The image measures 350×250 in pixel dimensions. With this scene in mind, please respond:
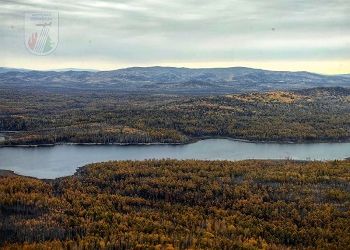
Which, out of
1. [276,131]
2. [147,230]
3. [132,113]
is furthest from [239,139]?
[147,230]

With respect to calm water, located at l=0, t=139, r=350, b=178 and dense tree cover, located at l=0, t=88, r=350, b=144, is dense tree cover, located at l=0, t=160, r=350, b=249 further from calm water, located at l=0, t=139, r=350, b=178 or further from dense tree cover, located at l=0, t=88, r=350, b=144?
dense tree cover, located at l=0, t=88, r=350, b=144

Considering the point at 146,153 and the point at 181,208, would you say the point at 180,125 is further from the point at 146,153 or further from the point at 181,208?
the point at 181,208

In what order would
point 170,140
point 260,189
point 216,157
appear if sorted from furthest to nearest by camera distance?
point 170,140 < point 216,157 < point 260,189

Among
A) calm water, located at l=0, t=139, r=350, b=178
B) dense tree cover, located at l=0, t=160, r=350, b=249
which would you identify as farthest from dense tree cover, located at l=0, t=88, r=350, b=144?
dense tree cover, located at l=0, t=160, r=350, b=249

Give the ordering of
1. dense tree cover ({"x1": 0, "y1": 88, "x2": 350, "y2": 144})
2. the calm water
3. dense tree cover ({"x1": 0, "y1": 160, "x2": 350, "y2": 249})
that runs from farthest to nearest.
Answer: dense tree cover ({"x1": 0, "y1": 88, "x2": 350, "y2": 144}) < the calm water < dense tree cover ({"x1": 0, "y1": 160, "x2": 350, "y2": 249})

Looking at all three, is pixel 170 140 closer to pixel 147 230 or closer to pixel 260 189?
pixel 260 189

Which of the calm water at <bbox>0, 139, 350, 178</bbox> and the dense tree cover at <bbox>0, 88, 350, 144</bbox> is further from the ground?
the dense tree cover at <bbox>0, 88, 350, 144</bbox>

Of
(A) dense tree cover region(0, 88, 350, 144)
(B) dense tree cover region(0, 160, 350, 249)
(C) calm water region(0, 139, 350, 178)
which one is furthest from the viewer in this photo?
(A) dense tree cover region(0, 88, 350, 144)
